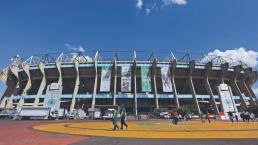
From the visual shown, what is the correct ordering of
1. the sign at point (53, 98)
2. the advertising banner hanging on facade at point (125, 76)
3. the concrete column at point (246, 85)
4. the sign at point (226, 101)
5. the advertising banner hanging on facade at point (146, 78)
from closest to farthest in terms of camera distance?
1. the sign at point (226, 101)
2. the sign at point (53, 98)
3. the advertising banner hanging on facade at point (146, 78)
4. the advertising banner hanging on facade at point (125, 76)
5. the concrete column at point (246, 85)

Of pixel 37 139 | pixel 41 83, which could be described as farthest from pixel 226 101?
pixel 41 83

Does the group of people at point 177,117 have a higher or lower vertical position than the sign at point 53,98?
lower

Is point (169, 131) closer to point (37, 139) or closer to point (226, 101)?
point (37, 139)

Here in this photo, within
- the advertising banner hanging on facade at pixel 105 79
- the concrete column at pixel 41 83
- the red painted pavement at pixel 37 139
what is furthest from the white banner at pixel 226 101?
the concrete column at pixel 41 83

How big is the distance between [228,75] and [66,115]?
6017 centimetres

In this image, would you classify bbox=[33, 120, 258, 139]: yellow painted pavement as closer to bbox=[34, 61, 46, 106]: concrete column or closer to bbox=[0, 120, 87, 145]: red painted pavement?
bbox=[0, 120, 87, 145]: red painted pavement

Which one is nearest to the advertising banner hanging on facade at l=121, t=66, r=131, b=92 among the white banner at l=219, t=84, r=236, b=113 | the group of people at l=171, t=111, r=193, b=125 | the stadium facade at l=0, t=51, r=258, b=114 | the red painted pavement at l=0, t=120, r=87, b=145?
the stadium facade at l=0, t=51, r=258, b=114

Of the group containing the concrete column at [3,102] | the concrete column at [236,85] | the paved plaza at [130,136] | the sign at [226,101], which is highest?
the concrete column at [236,85]

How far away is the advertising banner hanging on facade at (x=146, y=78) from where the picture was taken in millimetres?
71562

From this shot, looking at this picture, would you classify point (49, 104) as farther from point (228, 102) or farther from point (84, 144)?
point (84, 144)

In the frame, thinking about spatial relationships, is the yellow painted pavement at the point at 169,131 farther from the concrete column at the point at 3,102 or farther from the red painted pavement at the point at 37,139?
the concrete column at the point at 3,102

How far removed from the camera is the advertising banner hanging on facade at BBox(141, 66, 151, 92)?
71562mm

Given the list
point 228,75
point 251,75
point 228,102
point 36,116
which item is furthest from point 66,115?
point 251,75

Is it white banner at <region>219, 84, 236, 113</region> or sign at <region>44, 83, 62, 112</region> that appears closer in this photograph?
white banner at <region>219, 84, 236, 113</region>
